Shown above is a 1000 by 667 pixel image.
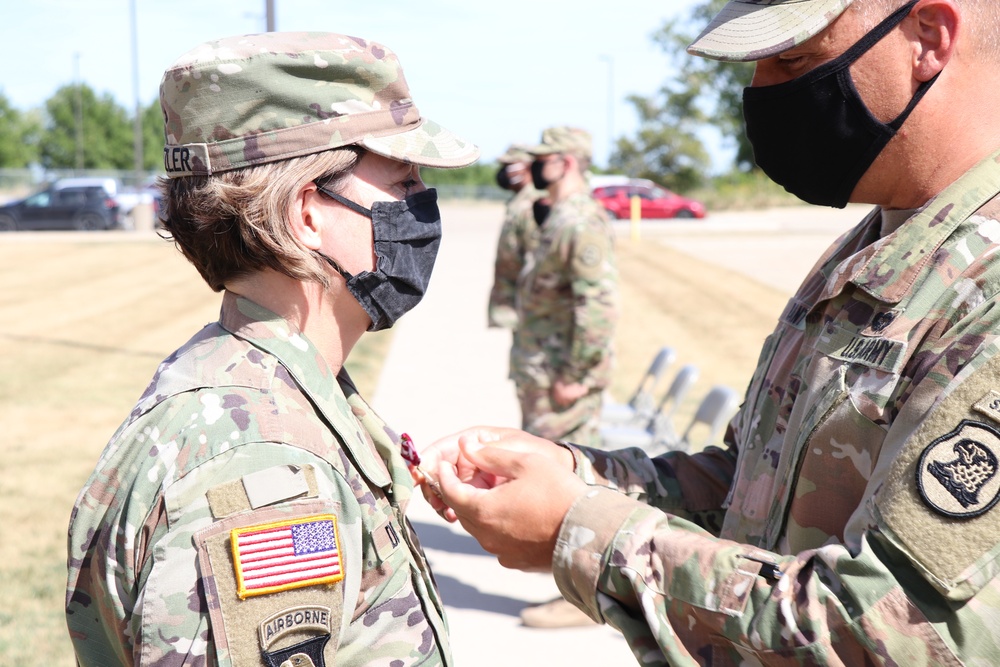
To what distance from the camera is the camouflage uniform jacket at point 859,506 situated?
1532 mm

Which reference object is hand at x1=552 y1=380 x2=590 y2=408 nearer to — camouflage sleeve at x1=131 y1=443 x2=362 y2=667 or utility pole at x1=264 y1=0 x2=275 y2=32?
utility pole at x1=264 y1=0 x2=275 y2=32

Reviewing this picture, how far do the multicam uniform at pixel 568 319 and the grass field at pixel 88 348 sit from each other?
2.99 metres

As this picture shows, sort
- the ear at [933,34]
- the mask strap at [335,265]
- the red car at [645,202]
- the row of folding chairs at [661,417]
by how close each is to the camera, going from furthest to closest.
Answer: the red car at [645,202] < the row of folding chairs at [661,417] < the mask strap at [335,265] < the ear at [933,34]

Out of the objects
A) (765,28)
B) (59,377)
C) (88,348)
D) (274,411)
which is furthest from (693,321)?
(274,411)

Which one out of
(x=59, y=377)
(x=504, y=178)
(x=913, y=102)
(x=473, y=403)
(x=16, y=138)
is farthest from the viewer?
(x=16, y=138)

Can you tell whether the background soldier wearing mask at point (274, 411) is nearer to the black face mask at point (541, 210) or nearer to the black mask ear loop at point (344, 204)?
the black mask ear loop at point (344, 204)

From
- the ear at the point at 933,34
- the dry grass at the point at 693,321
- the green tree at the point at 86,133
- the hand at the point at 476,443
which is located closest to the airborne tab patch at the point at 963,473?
the ear at the point at 933,34

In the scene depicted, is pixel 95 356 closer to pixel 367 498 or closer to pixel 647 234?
pixel 367 498

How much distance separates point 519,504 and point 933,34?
1.26 m

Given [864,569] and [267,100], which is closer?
[864,569]

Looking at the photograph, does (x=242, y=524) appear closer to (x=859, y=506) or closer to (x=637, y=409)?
(x=859, y=506)

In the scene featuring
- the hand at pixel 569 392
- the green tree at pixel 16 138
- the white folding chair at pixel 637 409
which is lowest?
the green tree at pixel 16 138

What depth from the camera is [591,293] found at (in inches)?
223

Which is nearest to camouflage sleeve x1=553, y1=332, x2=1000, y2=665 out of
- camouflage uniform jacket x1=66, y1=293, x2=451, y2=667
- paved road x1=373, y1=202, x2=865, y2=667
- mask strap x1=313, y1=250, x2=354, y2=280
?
camouflage uniform jacket x1=66, y1=293, x2=451, y2=667
